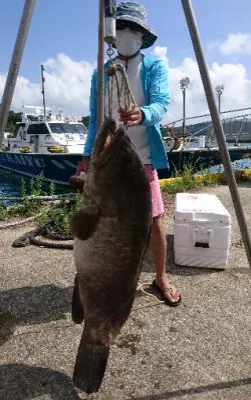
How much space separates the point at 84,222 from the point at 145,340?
144cm

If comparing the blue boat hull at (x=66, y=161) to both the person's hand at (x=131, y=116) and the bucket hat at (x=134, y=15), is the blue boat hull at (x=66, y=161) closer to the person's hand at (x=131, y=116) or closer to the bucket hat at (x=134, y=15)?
the bucket hat at (x=134, y=15)

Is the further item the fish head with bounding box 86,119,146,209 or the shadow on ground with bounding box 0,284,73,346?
the shadow on ground with bounding box 0,284,73,346

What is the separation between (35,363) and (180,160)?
12.5m

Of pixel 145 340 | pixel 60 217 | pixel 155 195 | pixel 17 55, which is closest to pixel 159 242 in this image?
pixel 155 195

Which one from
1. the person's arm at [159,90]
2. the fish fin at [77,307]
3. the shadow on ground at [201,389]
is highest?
the person's arm at [159,90]

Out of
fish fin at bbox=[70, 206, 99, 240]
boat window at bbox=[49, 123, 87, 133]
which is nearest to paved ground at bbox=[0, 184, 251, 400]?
fish fin at bbox=[70, 206, 99, 240]

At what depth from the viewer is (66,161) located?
51.3 ft

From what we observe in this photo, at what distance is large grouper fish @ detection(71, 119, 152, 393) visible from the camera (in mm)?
1742

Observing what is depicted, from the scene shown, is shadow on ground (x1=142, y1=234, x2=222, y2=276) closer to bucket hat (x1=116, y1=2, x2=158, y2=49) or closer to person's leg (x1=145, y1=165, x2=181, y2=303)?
person's leg (x1=145, y1=165, x2=181, y2=303)

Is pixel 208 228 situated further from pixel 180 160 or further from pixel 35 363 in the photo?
pixel 180 160

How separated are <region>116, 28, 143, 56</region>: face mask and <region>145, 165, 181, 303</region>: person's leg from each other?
93 cm

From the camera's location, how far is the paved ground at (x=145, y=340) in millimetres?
2293

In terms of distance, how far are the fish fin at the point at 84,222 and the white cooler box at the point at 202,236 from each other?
2426 millimetres

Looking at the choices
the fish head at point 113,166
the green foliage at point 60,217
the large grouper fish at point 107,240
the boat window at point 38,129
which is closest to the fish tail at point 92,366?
the large grouper fish at point 107,240
